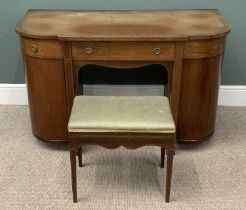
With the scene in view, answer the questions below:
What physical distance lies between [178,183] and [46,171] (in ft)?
2.10

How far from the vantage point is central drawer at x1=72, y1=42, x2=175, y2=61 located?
73.2 inches

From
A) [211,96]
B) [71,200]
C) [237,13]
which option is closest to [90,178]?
[71,200]

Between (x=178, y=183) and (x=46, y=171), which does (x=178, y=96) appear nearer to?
(x=178, y=183)

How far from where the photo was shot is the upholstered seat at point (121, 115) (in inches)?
65.2

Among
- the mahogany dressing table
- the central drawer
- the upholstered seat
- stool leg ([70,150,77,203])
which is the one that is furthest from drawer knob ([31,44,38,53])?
stool leg ([70,150,77,203])

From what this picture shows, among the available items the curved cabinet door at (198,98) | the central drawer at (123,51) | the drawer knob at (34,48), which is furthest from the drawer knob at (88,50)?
the curved cabinet door at (198,98)

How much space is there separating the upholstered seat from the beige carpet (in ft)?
1.23

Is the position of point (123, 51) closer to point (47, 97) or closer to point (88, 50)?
point (88, 50)

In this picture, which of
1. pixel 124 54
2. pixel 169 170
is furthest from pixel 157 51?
pixel 169 170

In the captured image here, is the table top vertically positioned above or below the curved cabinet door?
above

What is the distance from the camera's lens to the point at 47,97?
2.02m

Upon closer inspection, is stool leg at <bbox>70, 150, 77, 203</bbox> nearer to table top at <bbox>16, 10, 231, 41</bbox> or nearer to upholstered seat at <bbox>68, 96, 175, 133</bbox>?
upholstered seat at <bbox>68, 96, 175, 133</bbox>

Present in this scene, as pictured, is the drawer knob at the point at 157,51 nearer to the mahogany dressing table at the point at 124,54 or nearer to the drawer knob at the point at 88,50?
the mahogany dressing table at the point at 124,54

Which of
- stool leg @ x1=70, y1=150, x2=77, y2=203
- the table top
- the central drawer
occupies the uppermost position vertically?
the table top
